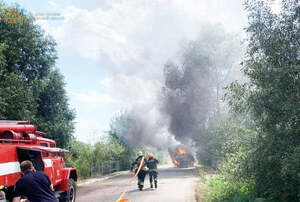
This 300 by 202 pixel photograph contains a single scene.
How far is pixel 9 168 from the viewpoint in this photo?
6.83 m

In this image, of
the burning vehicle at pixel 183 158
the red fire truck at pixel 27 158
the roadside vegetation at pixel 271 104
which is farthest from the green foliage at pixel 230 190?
the burning vehicle at pixel 183 158

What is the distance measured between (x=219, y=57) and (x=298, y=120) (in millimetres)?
32367

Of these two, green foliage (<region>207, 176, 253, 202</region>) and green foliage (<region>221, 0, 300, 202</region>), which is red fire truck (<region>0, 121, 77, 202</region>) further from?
green foliage (<region>221, 0, 300, 202</region>)

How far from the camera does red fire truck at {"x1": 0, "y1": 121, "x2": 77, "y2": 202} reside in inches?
268

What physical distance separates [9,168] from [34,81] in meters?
11.7

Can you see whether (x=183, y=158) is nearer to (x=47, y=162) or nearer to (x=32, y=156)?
(x=47, y=162)

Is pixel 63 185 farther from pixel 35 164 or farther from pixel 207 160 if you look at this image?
pixel 207 160

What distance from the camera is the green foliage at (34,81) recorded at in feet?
51.1

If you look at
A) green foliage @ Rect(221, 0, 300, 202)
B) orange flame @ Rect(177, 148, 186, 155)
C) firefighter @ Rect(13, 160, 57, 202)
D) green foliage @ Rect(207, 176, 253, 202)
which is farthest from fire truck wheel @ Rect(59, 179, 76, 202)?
orange flame @ Rect(177, 148, 186, 155)

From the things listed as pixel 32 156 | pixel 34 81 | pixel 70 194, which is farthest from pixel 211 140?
pixel 32 156

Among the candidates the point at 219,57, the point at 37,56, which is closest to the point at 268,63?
the point at 37,56

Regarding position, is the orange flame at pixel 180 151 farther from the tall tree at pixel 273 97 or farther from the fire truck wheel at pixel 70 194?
the tall tree at pixel 273 97

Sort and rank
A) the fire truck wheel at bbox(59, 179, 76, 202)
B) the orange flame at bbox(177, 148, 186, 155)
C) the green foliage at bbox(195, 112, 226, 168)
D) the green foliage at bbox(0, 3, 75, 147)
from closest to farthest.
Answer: the fire truck wheel at bbox(59, 179, 76, 202), the green foliage at bbox(0, 3, 75, 147), the green foliage at bbox(195, 112, 226, 168), the orange flame at bbox(177, 148, 186, 155)

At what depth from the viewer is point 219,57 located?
3853cm
